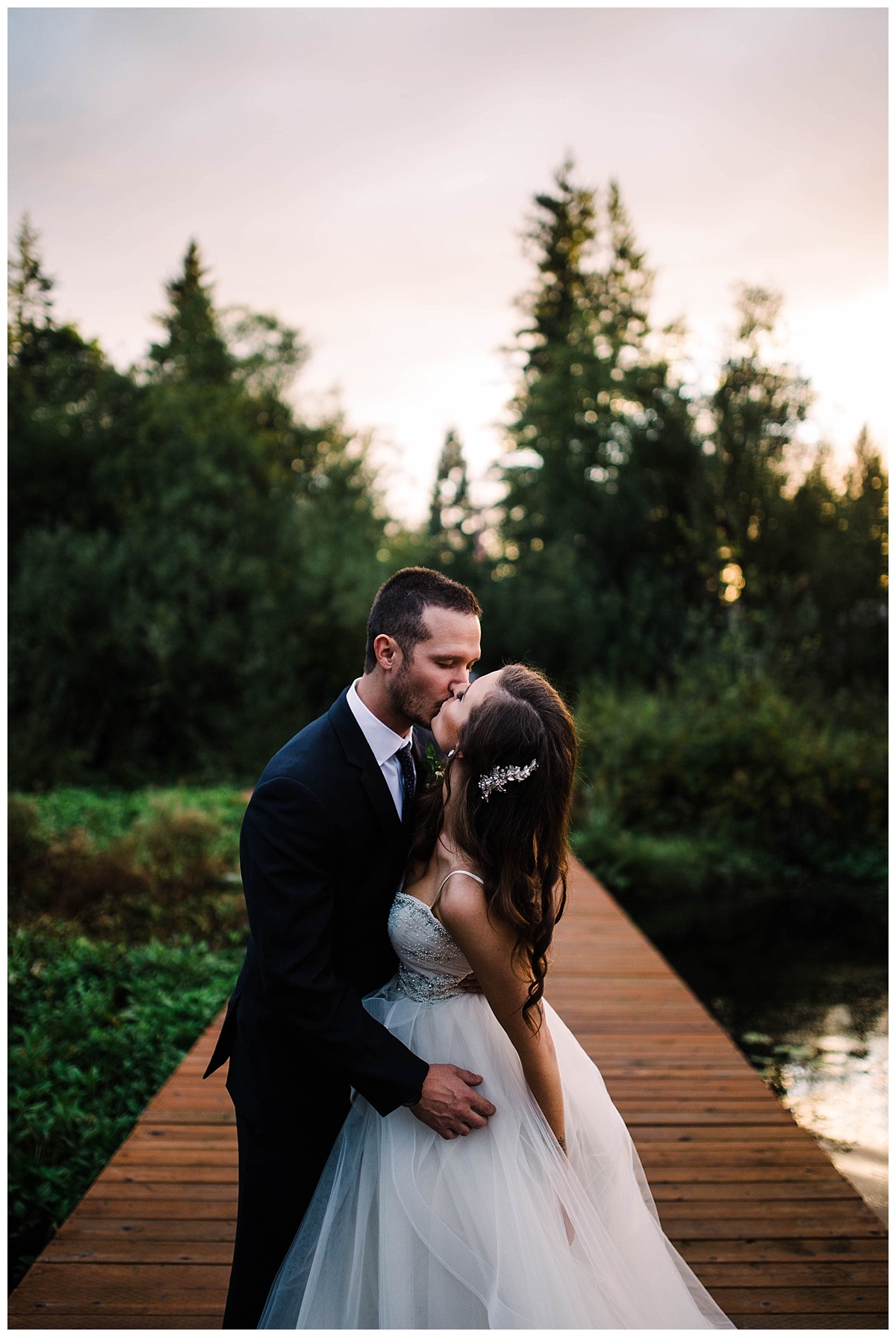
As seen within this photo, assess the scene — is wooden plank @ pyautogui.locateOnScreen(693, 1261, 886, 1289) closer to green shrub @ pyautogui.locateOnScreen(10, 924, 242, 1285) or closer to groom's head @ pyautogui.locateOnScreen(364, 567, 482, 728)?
groom's head @ pyautogui.locateOnScreen(364, 567, 482, 728)

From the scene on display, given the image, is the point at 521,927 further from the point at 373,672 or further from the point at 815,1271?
the point at 815,1271

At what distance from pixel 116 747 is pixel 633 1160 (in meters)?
10.4

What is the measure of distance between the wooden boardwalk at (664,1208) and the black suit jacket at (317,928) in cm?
90

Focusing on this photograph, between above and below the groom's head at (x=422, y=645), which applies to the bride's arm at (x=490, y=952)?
below

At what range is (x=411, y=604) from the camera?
199cm

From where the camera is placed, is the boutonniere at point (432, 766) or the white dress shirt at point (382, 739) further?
the boutonniere at point (432, 766)

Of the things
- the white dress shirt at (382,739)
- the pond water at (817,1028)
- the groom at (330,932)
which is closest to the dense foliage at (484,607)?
the pond water at (817,1028)

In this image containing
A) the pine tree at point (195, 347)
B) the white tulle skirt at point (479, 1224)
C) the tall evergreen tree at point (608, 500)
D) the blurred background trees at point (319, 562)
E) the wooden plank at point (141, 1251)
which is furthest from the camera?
the pine tree at point (195, 347)

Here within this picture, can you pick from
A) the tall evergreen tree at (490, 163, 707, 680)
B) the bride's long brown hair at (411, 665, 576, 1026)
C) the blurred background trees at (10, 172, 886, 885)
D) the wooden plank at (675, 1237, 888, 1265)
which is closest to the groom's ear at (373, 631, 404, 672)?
the bride's long brown hair at (411, 665, 576, 1026)

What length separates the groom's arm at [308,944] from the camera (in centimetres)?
170

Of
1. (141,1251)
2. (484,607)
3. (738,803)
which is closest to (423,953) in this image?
(141,1251)

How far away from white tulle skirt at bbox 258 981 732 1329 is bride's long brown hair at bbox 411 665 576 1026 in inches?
11.1

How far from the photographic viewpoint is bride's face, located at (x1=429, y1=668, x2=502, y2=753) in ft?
6.05

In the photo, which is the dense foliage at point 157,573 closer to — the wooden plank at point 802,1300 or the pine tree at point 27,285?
the pine tree at point 27,285
